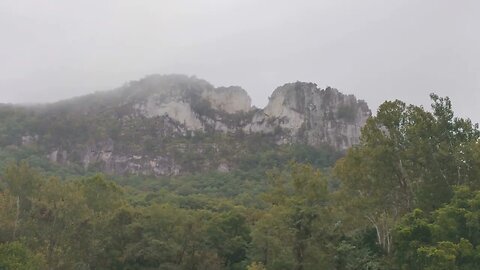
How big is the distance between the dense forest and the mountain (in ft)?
A: 293

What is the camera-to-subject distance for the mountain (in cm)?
13938

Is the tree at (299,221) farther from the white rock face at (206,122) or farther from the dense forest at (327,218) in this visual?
the white rock face at (206,122)

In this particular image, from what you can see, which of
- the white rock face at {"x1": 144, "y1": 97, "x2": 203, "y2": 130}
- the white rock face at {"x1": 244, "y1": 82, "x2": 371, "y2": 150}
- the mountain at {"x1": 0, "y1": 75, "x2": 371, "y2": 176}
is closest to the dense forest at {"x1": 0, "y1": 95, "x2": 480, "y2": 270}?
the mountain at {"x1": 0, "y1": 75, "x2": 371, "y2": 176}

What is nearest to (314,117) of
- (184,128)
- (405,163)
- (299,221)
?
(184,128)

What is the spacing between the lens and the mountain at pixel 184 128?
139375mm

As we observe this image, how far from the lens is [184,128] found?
151 m

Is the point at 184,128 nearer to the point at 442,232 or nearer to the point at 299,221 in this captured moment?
the point at 299,221

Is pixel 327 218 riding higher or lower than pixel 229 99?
lower

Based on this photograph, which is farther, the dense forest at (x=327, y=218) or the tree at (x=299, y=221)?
the tree at (x=299, y=221)

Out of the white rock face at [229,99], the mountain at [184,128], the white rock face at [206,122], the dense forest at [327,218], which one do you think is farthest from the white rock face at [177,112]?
the dense forest at [327,218]

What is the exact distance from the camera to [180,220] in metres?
45.6

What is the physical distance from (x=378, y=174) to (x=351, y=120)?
112403 millimetres

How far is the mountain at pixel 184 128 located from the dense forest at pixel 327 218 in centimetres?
8932

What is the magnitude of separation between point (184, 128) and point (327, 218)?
118762mm
